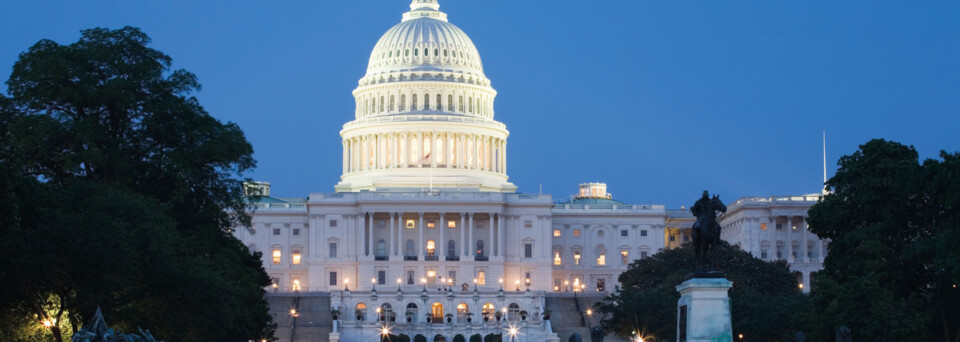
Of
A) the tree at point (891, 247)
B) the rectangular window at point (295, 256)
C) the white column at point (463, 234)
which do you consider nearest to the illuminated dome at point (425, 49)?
the white column at point (463, 234)

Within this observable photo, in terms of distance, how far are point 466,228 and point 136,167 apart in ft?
326

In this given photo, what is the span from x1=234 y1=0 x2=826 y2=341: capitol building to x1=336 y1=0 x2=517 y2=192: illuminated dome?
15 centimetres

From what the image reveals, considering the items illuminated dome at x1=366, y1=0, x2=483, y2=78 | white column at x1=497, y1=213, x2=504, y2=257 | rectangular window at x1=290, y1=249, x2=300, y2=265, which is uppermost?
illuminated dome at x1=366, y1=0, x2=483, y2=78

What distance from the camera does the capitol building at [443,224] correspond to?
155m

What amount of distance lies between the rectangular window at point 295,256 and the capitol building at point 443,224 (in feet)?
0.59

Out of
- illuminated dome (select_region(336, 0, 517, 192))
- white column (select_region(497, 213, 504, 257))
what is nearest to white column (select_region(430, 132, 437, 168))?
illuminated dome (select_region(336, 0, 517, 192))

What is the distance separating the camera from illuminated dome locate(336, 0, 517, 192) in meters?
189

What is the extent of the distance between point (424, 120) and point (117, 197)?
398 ft

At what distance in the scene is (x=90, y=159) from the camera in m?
73.1

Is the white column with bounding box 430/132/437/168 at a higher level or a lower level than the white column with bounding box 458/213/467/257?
higher

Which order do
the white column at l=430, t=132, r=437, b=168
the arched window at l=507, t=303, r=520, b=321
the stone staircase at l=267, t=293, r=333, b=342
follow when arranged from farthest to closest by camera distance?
1. the white column at l=430, t=132, r=437, b=168
2. the arched window at l=507, t=303, r=520, b=321
3. the stone staircase at l=267, t=293, r=333, b=342

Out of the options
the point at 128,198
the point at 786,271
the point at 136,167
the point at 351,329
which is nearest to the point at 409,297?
the point at 351,329

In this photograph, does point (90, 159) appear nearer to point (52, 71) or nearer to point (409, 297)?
point (52, 71)

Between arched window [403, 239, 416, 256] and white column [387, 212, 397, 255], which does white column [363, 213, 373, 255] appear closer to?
white column [387, 212, 397, 255]
